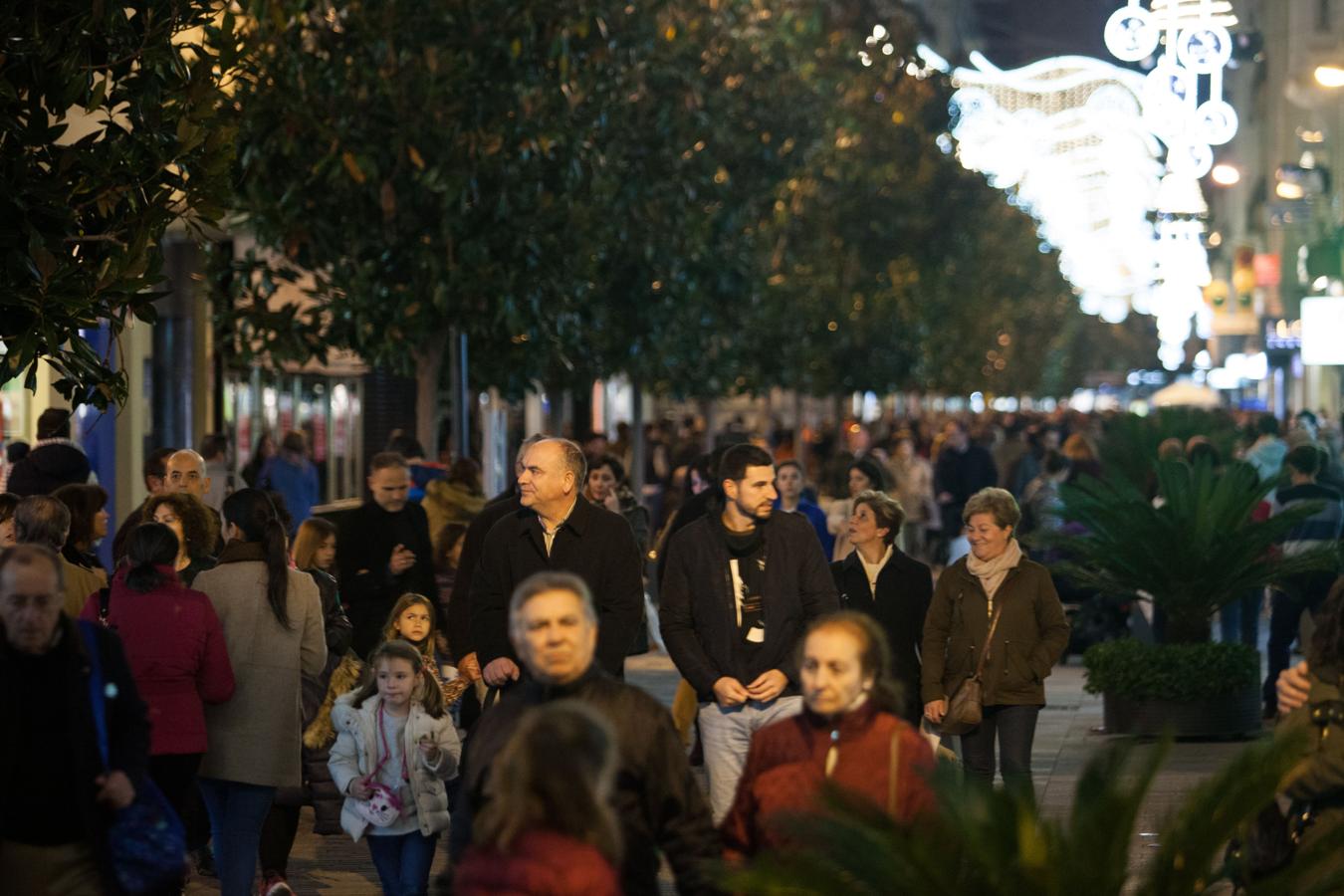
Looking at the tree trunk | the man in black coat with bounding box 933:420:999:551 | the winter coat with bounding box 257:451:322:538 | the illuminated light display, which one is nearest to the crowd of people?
the tree trunk

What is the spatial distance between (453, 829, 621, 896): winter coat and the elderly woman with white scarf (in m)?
5.20

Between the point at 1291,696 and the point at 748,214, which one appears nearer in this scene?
the point at 1291,696

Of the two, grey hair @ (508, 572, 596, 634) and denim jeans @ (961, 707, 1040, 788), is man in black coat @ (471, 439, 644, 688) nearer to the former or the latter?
denim jeans @ (961, 707, 1040, 788)

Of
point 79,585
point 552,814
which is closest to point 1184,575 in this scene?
point 79,585

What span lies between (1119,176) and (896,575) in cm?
18212

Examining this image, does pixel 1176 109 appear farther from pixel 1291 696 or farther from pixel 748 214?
pixel 1291 696

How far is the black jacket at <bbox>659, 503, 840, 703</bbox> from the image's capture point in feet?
29.0

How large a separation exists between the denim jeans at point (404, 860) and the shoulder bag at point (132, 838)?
2281 mm

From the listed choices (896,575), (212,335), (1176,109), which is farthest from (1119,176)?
(896,575)

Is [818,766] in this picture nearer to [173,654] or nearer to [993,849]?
[993,849]

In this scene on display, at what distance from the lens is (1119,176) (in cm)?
18788

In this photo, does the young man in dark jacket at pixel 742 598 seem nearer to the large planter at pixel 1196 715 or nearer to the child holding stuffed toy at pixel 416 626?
the child holding stuffed toy at pixel 416 626

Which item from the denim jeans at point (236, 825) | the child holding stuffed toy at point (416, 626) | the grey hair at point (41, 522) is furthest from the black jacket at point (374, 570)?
the denim jeans at point (236, 825)

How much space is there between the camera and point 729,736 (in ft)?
28.7
